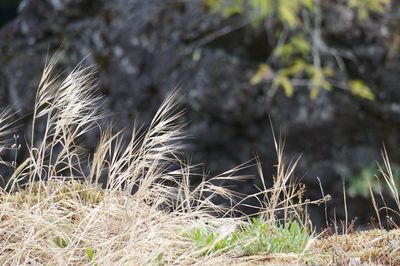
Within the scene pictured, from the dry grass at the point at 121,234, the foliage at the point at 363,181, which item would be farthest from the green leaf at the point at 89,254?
the foliage at the point at 363,181

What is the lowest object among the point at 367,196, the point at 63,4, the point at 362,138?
the point at 367,196

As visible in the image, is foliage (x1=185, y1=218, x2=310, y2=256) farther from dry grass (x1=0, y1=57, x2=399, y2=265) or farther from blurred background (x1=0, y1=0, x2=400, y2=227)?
blurred background (x1=0, y1=0, x2=400, y2=227)

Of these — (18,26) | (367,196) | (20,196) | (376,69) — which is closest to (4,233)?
(20,196)

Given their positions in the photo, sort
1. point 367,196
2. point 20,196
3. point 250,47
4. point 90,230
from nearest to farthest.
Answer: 1. point 90,230
2. point 20,196
3. point 367,196
4. point 250,47

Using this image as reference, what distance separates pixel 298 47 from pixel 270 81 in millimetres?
412

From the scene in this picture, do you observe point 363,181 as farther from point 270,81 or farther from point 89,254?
point 89,254

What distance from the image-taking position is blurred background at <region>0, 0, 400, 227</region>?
6637 millimetres

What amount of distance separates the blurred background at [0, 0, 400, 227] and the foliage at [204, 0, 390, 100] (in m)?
0.01

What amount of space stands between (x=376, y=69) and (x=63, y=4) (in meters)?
3.31

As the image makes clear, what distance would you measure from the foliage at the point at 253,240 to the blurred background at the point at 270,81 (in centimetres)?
353

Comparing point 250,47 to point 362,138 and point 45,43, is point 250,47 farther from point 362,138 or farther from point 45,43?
point 45,43

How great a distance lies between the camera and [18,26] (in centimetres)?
782

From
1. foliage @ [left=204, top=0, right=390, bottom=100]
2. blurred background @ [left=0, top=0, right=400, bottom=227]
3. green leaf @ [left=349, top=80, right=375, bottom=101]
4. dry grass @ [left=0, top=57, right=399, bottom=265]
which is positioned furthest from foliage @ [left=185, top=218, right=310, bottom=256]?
green leaf @ [left=349, top=80, right=375, bottom=101]

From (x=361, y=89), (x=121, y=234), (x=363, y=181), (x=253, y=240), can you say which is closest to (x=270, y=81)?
(x=361, y=89)
